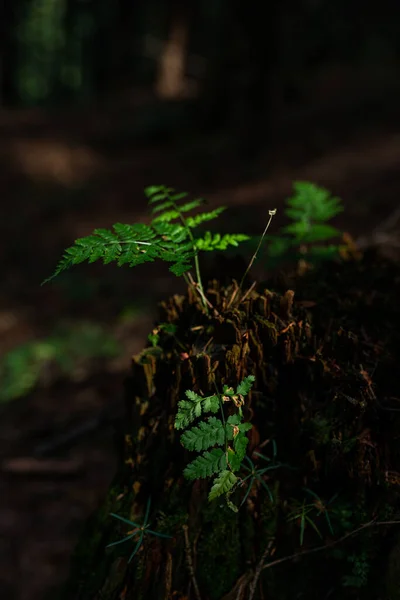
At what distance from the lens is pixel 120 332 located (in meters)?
6.43

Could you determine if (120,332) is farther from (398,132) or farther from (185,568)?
(398,132)

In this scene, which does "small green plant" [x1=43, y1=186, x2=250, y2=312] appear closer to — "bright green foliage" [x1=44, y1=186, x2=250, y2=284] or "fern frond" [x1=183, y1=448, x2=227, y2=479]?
"bright green foliage" [x1=44, y1=186, x2=250, y2=284]

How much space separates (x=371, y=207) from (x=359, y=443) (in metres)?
6.04

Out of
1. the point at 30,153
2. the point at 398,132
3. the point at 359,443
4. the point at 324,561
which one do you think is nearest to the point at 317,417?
the point at 359,443

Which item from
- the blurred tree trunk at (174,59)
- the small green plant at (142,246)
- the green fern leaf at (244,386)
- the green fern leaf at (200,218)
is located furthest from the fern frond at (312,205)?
the blurred tree trunk at (174,59)

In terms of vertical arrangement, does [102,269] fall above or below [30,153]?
below

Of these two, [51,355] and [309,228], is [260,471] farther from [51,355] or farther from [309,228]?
[51,355]

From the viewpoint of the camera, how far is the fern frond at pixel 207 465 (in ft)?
4.75

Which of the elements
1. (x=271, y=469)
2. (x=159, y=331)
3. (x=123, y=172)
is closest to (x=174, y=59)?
(x=123, y=172)

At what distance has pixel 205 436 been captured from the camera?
1.49 metres

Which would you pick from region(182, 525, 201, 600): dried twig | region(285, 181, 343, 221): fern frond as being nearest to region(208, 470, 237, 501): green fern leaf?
region(182, 525, 201, 600): dried twig

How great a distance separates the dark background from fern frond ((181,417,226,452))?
186 cm

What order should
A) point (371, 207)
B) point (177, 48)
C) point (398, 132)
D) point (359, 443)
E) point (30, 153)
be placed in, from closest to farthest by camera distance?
point (359, 443)
point (371, 207)
point (398, 132)
point (30, 153)
point (177, 48)

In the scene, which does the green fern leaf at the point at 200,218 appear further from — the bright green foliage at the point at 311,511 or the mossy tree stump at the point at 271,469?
the bright green foliage at the point at 311,511
